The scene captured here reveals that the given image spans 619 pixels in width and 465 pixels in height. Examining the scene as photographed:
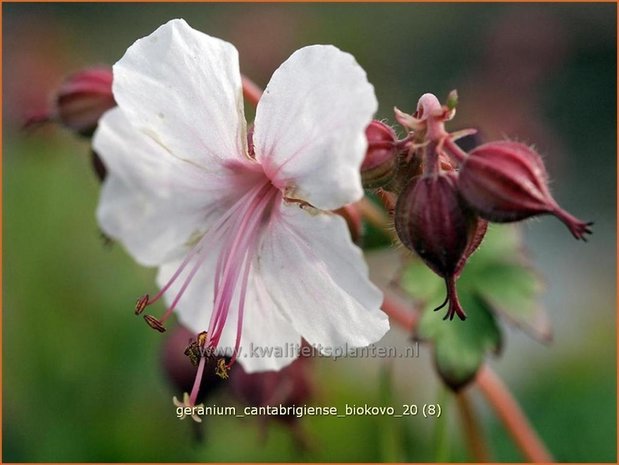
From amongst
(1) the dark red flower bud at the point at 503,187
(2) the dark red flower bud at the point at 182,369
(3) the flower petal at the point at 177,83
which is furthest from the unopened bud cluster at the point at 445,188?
(2) the dark red flower bud at the point at 182,369

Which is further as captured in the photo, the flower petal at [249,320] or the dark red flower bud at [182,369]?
the dark red flower bud at [182,369]

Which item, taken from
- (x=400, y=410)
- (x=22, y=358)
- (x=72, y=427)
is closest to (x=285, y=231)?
(x=400, y=410)

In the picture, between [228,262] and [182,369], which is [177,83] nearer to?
[228,262]

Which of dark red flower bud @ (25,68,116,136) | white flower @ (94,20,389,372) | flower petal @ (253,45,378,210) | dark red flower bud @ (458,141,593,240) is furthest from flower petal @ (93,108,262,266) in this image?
dark red flower bud @ (458,141,593,240)

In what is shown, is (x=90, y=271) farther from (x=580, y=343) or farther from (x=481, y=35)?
(x=481, y=35)

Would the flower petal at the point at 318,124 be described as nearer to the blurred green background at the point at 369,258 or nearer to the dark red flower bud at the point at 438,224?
the dark red flower bud at the point at 438,224

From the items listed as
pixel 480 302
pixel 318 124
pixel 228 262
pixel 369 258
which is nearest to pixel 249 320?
pixel 228 262

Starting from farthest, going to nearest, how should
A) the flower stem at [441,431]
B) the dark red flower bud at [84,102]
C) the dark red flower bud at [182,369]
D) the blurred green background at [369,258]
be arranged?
1. the blurred green background at [369,258]
2. the dark red flower bud at [182,369]
3. the flower stem at [441,431]
4. the dark red flower bud at [84,102]
